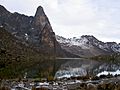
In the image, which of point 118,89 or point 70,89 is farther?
point 70,89

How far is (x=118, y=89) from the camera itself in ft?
101

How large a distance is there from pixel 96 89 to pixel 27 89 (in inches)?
300

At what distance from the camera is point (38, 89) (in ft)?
100

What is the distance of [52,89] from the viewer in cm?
3247

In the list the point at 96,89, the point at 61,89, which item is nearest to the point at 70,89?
the point at 61,89

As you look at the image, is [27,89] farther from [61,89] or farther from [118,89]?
[118,89]

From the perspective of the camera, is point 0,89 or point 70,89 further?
point 70,89

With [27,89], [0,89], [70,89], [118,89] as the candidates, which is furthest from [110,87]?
[0,89]

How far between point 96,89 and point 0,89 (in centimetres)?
1016

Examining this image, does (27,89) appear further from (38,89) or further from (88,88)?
(88,88)

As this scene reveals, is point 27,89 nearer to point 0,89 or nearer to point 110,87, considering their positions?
point 0,89

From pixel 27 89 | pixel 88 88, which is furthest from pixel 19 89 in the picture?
pixel 88 88

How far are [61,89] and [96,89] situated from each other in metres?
4.07

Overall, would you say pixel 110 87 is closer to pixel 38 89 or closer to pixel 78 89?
pixel 78 89
